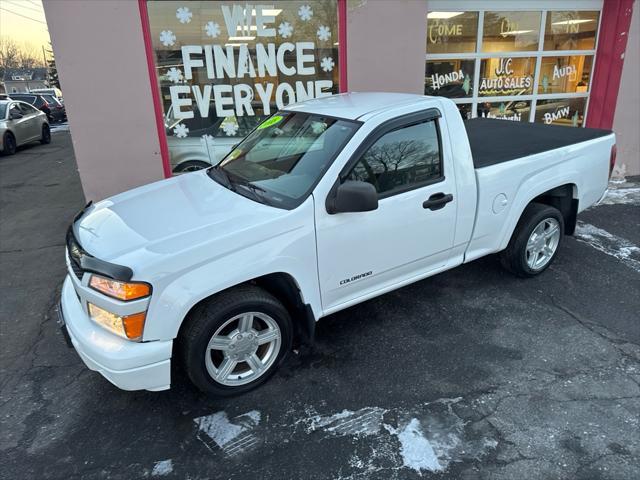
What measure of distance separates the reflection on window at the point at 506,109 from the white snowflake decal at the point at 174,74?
495 cm

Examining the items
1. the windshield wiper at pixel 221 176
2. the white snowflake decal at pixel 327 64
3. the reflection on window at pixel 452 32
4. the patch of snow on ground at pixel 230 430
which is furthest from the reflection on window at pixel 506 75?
the patch of snow on ground at pixel 230 430

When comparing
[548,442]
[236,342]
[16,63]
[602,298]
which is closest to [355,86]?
[602,298]

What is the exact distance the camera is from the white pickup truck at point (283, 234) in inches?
106

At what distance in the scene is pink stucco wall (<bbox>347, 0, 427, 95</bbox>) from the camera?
6.32 m

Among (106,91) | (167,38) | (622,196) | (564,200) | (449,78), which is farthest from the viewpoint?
(449,78)

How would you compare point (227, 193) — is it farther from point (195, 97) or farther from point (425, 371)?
point (195, 97)

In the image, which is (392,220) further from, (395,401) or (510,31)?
(510,31)

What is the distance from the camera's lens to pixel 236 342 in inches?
119

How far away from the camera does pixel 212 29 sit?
6.16m

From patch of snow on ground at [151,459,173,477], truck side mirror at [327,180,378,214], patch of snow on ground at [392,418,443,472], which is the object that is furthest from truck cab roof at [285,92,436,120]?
patch of snow on ground at [151,459,173,477]

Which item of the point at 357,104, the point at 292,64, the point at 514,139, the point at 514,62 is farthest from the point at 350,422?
the point at 514,62

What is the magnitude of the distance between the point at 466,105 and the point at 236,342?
6543 millimetres

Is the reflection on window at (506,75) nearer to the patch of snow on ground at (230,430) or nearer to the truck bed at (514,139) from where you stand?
the truck bed at (514,139)

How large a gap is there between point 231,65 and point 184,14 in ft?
2.71
